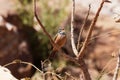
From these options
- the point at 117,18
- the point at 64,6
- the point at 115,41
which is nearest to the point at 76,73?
the point at 115,41

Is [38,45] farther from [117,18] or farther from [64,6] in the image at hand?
[117,18]

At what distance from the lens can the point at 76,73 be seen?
6.10m

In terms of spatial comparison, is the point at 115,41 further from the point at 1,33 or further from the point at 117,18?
the point at 117,18

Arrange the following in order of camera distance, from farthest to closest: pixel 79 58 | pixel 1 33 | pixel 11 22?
pixel 11 22 → pixel 1 33 → pixel 79 58

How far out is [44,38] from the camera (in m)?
7.27

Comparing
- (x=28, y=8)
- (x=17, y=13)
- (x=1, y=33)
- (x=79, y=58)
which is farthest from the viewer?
(x=28, y=8)

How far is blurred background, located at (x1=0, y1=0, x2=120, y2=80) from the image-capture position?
614 cm

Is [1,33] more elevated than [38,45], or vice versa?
[1,33]

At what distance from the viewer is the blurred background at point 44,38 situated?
6145mm

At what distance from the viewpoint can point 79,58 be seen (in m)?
1.56

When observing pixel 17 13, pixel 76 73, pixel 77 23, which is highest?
pixel 17 13

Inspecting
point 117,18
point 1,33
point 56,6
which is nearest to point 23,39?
point 1,33

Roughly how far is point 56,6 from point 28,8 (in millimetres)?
549

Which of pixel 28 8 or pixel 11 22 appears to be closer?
pixel 11 22
